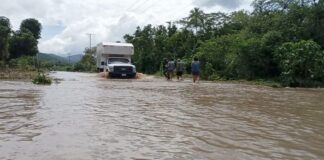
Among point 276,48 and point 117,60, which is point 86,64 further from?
point 276,48

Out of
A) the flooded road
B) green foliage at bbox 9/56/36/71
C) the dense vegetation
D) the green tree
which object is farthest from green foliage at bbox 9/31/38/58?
the flooded road

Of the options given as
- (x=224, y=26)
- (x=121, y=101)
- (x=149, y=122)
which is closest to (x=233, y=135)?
(x=149, y=122)

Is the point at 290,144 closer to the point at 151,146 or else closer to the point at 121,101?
the point at 151,146

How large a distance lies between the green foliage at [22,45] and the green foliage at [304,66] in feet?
155

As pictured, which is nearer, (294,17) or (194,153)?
(194,153)

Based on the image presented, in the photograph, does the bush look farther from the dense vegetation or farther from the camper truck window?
the dense vegetation

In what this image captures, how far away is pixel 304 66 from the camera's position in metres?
23.7

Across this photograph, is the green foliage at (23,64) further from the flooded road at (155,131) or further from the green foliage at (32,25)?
the flooded road at (155,131)

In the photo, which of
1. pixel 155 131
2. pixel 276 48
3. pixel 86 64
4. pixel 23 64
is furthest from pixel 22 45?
pixel 155 131

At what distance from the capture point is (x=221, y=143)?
6324mm

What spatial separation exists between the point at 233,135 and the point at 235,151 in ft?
3.95

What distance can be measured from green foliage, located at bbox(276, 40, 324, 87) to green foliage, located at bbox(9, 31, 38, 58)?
1863 inches

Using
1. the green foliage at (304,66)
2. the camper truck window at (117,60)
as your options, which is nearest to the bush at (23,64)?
the camper truck window at (117,60)

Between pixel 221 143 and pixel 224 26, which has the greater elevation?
pixel 224 26
